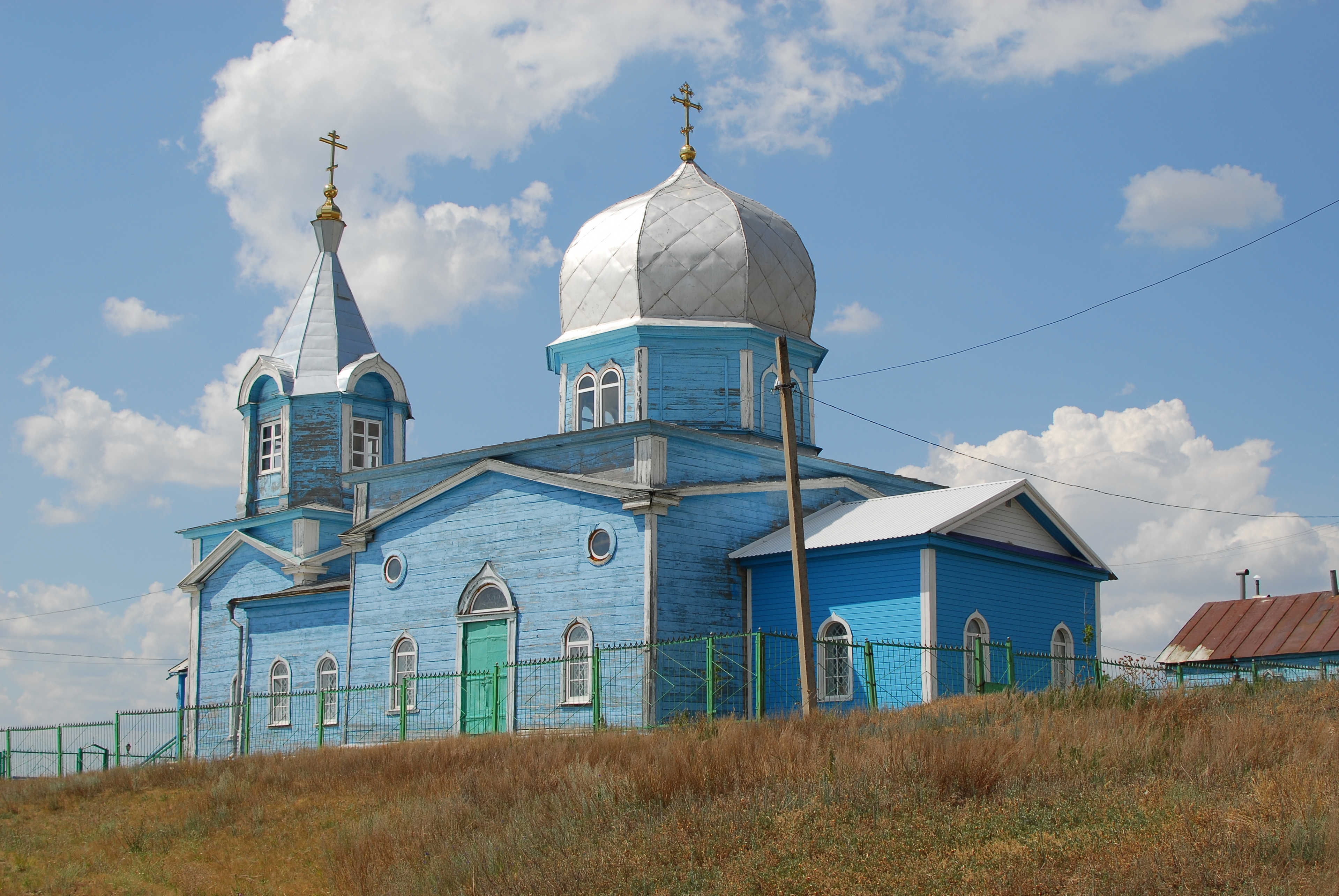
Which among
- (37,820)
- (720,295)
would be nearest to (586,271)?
(720,295)

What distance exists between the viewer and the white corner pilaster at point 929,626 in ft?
54.4

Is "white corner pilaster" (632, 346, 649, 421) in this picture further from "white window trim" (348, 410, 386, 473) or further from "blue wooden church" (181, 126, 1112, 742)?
"white window trim" (348, 410, 386, 473)

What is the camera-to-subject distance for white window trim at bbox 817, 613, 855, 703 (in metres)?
17.2

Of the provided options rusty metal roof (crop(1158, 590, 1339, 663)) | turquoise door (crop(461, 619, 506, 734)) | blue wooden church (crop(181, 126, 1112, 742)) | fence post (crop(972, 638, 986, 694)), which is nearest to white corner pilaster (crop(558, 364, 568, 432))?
blue wooden church (crop(181, 126, 1112, 742))

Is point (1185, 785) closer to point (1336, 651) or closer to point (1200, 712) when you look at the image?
point (1200, 712)

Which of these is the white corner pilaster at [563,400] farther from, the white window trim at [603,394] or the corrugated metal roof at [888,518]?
the corrugated metal roof at [888,518]

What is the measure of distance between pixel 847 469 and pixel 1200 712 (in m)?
9.74

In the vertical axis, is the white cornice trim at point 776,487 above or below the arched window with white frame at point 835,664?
above

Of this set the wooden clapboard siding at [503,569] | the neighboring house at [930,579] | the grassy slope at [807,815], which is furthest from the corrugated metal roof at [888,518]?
the grassy slope at [807,815]

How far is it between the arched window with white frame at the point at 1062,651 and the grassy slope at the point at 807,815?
4.90 m

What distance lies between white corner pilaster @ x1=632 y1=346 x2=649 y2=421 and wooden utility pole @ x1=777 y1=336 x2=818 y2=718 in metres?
5.48

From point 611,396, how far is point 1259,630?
1721 centimetres

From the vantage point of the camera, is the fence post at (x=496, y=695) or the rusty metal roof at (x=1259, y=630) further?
the rusty metal roof at (x=1259, y=630)

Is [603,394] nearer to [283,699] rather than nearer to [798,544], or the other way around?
[798,544]
